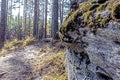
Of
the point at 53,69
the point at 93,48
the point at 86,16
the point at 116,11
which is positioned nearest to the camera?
the point at 116,11

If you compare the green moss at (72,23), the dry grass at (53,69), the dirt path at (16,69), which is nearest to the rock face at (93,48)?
the green moss at (72,23)

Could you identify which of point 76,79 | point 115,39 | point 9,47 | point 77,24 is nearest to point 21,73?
point 76,79

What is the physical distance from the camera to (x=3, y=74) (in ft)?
31.8

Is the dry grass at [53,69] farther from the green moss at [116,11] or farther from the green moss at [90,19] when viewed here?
the green moss at [116,11]

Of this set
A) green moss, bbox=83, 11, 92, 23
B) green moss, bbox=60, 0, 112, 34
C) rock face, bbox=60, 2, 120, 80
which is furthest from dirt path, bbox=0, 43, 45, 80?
green moss, bbox=83, 11, 92, 23

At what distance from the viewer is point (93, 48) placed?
412 cm

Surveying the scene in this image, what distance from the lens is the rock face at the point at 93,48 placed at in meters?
Answer: 3.47

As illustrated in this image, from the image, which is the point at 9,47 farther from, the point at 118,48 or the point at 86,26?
the point at 118,48

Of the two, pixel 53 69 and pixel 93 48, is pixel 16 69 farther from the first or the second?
A: pixel 93 48

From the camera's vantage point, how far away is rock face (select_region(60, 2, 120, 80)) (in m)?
3.47

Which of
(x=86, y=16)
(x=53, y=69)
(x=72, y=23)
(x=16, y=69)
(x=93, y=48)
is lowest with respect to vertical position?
(x=16, y=69)

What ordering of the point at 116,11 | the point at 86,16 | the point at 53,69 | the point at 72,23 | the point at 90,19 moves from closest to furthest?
the point at 116,11 < the point at 90,19 < the point at 86,16 < the point at 72,23 < the point at 53,69

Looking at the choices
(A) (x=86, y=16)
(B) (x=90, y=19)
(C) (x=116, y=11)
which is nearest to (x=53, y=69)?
(A) (x=86, y=16)

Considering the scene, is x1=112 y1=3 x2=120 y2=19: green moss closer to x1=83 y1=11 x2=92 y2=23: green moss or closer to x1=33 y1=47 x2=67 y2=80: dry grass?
x1=83 y1=11 x2=92 y2=23: green moss
